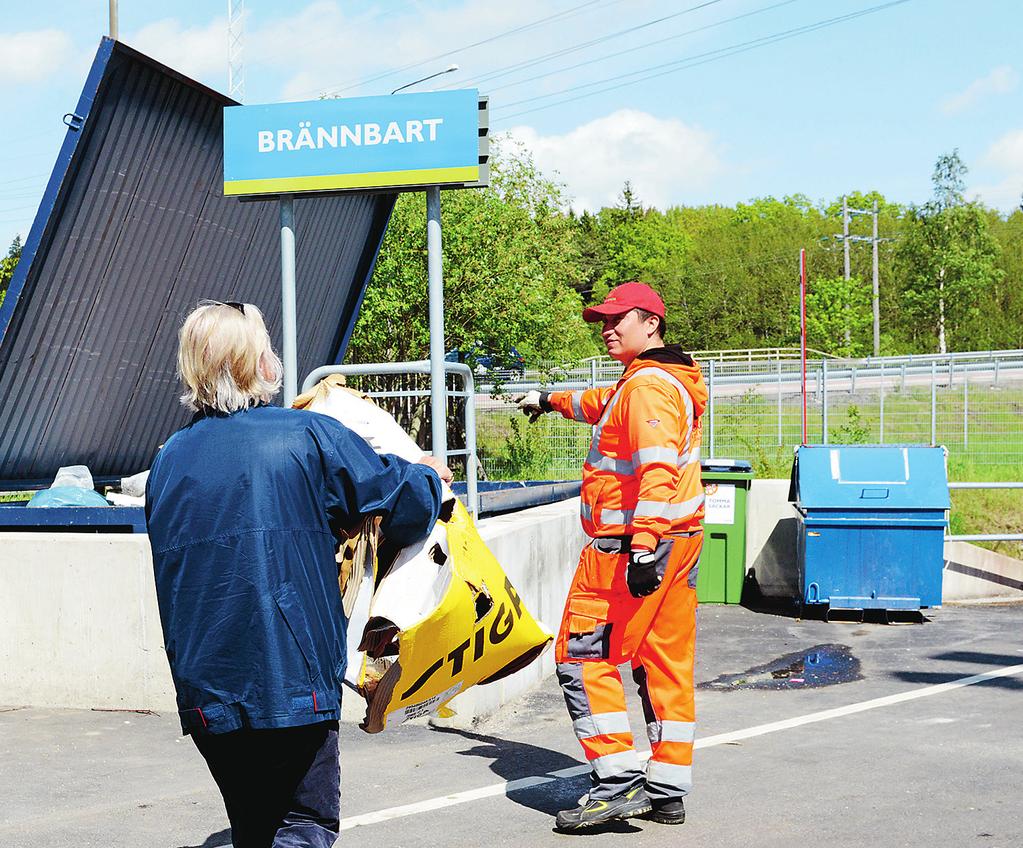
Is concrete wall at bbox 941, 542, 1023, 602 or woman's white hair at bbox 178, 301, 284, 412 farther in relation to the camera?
concrete wall at bbox 941, 542, 1023, 602

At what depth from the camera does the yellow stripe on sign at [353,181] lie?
623 cm

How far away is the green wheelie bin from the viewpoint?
10297 millimetres

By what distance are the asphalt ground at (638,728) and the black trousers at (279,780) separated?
161 cm

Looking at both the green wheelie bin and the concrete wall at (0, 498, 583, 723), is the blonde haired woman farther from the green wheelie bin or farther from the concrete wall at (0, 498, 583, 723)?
the green wheelie bin

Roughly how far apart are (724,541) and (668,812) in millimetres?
5917

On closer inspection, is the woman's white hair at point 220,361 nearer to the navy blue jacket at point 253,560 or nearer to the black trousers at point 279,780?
the navy blue jacket at point 253,560

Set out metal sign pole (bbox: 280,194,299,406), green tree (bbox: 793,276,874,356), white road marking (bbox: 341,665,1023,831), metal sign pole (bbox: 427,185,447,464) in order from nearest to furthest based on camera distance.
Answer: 1. white road marking (bbox: 341,665,1023,831)
2. metal sign pole (bbox: 427,185,447,464)
3. metal sign pole (bbox: 280,194,299,406)
4. green tree (bbox: 793,276,874,356)

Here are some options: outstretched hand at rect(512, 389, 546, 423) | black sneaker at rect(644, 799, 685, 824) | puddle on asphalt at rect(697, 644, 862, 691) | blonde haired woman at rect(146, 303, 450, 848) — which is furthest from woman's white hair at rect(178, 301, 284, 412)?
puddle on asphalt at rect(697, 644, 862, 691)

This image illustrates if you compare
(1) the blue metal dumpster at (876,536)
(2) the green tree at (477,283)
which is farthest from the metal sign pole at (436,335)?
(2) the green tree at (477,283)

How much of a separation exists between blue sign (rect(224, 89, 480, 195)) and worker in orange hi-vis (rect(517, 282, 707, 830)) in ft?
6.76

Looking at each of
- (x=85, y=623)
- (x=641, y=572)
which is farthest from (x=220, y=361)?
(x=85, y=623)

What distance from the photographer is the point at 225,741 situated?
2705 millimetres

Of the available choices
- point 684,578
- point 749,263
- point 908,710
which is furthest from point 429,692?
point 749,263

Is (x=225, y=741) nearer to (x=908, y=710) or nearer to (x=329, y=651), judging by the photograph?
(x=329, y=651)
